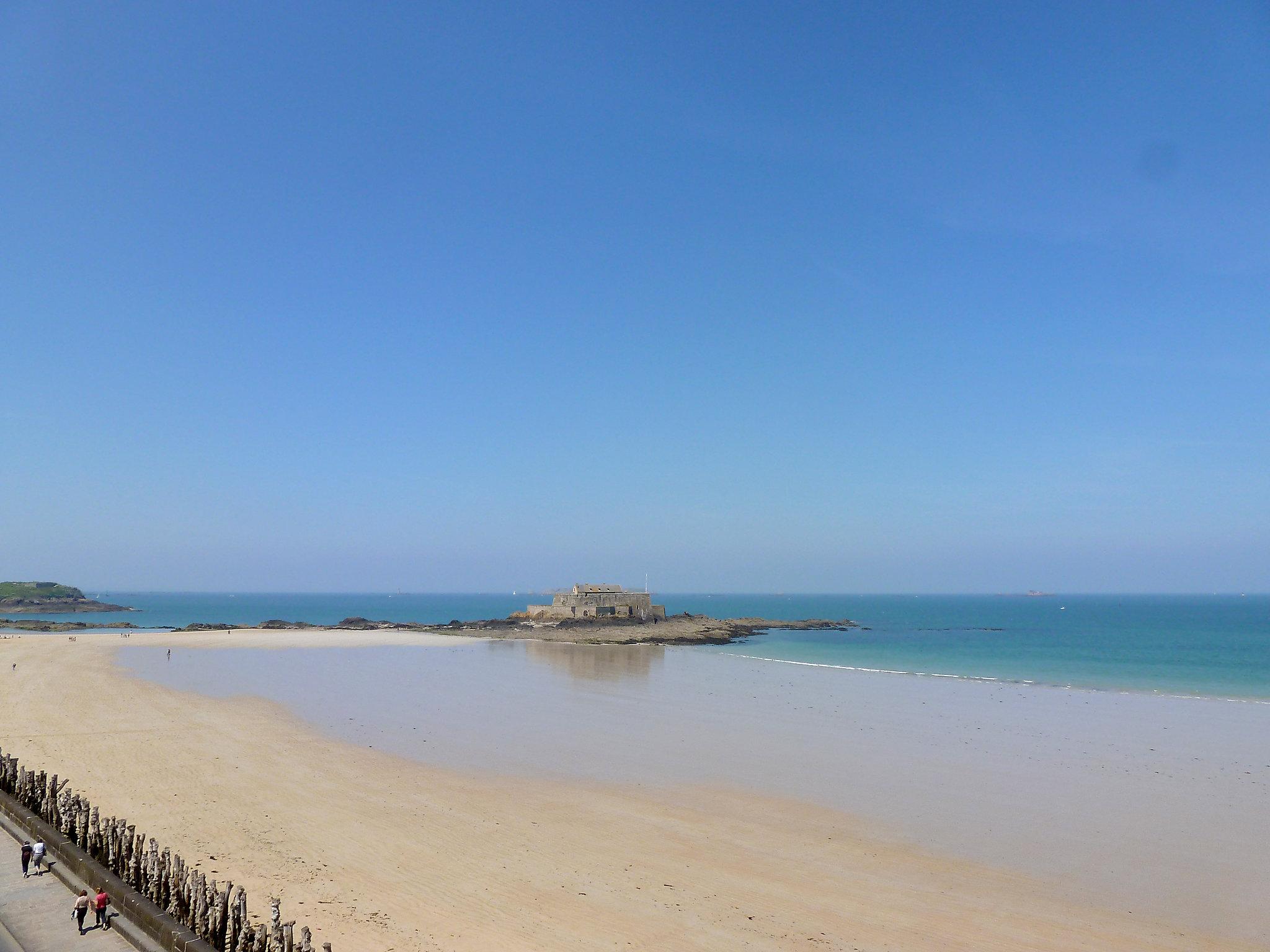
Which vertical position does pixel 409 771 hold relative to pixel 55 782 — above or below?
below

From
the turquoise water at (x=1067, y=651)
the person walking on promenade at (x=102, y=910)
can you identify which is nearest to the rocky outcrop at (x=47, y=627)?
the turquoise water at (x=1067, y=651)

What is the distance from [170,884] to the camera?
9961 millimetres

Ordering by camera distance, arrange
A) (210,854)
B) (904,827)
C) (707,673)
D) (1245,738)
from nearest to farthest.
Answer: (210,854) < (904,827) < (1245,738) < (707,673)

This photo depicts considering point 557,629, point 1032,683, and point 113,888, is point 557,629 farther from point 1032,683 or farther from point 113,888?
point 113,888

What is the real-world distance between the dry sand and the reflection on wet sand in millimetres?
24835

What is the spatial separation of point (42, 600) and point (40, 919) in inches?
6422

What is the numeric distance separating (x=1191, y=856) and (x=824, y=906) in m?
9.15

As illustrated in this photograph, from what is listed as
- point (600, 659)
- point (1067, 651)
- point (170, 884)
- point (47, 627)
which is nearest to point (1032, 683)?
point (1067, 651)

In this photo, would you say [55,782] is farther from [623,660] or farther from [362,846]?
[623,660]

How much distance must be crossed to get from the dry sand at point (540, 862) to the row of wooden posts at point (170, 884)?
76.8 inches

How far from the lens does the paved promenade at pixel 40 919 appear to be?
8656mm

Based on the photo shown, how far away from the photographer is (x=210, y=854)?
14.2 m

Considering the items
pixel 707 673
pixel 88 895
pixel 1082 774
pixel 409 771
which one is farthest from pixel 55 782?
pixel 707 673

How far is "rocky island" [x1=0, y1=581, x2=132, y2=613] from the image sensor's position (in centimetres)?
13075
